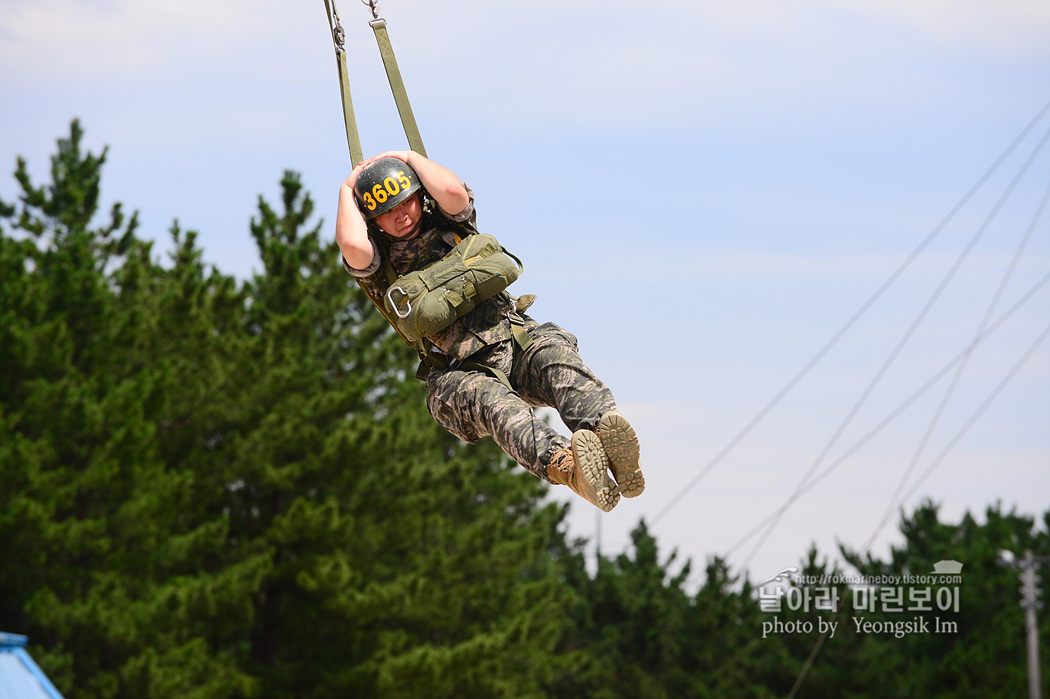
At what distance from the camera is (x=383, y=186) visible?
627 centimetres

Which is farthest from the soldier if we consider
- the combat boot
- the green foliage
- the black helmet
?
the green foliage

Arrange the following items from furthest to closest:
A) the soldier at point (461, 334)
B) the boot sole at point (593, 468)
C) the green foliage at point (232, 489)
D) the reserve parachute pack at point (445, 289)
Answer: the green foliage at point (232, 489) < the reserve parachute pack at point (445, 289) < the soldier at point (461, 334) < the boot sole at point (593, 468)

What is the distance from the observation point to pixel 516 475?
34656 mm

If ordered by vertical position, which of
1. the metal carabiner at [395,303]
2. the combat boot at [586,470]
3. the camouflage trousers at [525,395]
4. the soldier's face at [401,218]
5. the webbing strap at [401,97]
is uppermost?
the webbing strap at [401,97]

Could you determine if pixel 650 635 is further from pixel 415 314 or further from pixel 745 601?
pixel 415 314

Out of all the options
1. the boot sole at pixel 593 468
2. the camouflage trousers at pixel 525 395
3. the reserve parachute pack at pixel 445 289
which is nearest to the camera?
the boot sole at pixel 593 468

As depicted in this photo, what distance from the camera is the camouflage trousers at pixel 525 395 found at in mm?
5680

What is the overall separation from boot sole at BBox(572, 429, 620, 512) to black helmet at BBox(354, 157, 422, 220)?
166 cm

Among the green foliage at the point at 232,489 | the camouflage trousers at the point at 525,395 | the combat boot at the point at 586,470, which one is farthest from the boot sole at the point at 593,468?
the green foliage at the point at 232,489

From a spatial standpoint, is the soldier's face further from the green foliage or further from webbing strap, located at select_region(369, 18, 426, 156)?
the green foliage

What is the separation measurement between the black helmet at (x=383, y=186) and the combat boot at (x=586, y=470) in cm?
164

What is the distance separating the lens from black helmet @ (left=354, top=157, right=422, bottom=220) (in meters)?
6.27

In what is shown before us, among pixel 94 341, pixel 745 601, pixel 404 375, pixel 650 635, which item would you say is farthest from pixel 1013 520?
pixel 94 341

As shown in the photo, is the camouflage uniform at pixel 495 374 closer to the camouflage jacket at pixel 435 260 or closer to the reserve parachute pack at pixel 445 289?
the camouflage jacket at pixel 435 260
